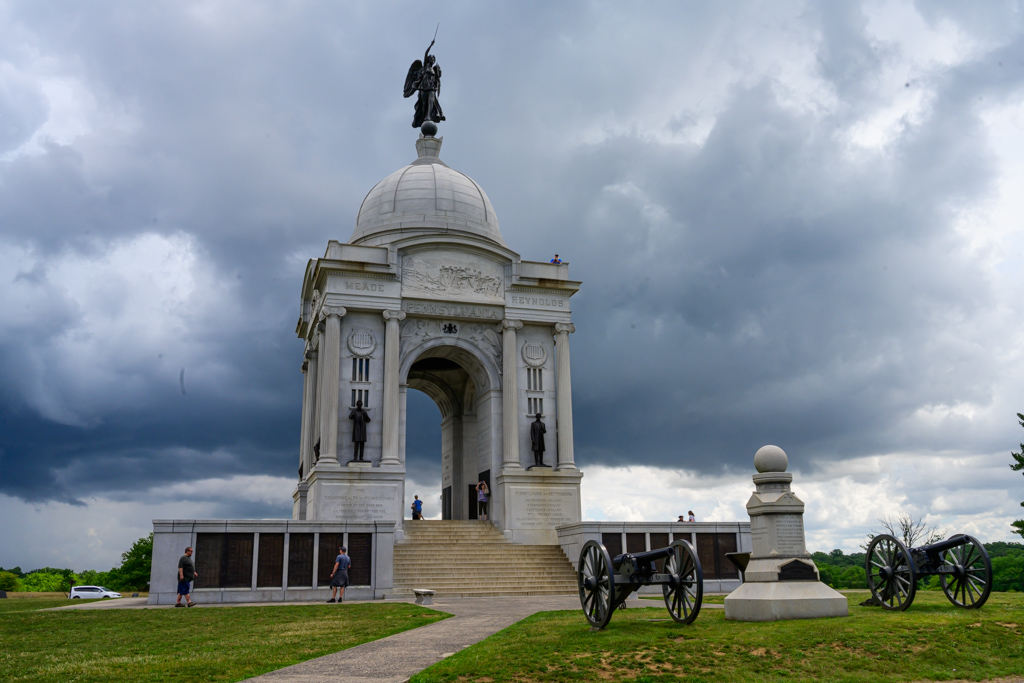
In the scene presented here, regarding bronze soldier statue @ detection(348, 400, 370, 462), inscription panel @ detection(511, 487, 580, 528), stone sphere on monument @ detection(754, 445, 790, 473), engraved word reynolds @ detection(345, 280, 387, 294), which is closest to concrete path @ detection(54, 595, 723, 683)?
stone sphere on monument @ detection(754, 445, 790, 473)

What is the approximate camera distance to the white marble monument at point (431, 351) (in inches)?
1395

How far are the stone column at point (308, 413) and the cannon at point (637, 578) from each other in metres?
26.0

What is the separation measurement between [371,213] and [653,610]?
29.9 meters

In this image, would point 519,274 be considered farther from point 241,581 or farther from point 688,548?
point 688,548

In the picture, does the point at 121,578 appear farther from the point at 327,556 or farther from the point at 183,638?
the point at 183,638

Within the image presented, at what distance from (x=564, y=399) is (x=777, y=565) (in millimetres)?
23312

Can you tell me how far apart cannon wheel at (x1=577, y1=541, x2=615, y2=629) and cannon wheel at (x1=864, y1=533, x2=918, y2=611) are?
5.97m

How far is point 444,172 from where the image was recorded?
44219 millimetres

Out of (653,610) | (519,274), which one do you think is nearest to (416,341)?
(519,274)

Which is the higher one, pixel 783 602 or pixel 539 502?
pixel 539 502

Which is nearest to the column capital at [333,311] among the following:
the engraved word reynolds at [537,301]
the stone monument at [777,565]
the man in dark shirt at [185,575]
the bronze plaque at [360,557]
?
the engraved word reynolds at [537,301]

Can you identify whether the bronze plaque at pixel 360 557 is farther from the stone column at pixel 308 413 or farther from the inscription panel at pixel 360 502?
the stone column at pixel 308 413

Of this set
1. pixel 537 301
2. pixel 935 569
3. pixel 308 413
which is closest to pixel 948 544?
pixel 935 569

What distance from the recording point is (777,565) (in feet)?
50.6
